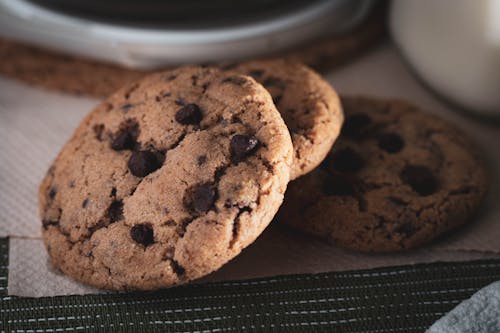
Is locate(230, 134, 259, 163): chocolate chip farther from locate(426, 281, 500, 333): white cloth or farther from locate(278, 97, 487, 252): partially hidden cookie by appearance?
locate(426, 281, 500, 333): white cloth

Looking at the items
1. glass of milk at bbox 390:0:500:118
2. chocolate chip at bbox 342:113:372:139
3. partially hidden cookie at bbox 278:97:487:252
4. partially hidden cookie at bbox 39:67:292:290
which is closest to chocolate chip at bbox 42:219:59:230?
partially hidden cookie at bbox 39:67:292:290

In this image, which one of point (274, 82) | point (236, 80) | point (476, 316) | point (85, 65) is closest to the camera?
point (476, 316)

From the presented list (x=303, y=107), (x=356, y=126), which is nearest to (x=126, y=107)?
(x=303, y=107)

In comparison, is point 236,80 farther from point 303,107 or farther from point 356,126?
point 356,126

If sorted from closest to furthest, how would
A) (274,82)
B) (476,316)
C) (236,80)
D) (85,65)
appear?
(476,316)
(236,80)
(274,82)
(85,65)

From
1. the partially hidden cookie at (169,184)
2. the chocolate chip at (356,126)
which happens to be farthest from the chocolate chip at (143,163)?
the chocolate chip at (356,126)

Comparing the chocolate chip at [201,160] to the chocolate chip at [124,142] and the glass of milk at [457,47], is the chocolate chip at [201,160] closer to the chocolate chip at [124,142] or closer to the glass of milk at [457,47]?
the chocolate chip at [124,142]

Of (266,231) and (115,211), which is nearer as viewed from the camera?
(115,211)
